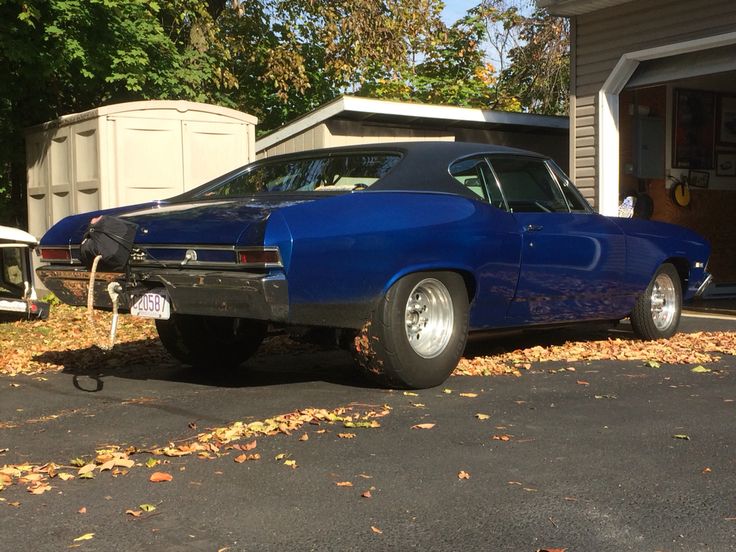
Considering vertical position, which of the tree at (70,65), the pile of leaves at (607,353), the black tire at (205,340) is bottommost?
the pile of leaves at (607,353)

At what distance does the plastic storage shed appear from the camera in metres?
11.1

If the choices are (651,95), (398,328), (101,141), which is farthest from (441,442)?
(651,95)

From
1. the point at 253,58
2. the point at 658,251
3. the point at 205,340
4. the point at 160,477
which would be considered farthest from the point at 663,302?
the point at 253,58

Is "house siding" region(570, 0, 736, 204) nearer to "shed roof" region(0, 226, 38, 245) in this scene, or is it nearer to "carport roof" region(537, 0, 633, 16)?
"carport roof" region(537, 0, 633, 16)

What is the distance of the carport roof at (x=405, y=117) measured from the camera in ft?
41.4

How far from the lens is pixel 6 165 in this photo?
13.9 meters

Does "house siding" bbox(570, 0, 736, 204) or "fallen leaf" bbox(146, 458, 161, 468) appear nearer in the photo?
"fallen leaf" bbox(146, 458, 161, 468)

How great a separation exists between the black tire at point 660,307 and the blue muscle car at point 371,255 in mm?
498

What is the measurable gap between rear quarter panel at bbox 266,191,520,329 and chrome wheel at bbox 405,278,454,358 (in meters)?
0.18

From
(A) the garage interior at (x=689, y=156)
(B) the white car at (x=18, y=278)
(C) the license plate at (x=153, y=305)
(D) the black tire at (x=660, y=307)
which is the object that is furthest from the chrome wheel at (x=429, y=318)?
(A) the garage interior at (x=689, y=156)

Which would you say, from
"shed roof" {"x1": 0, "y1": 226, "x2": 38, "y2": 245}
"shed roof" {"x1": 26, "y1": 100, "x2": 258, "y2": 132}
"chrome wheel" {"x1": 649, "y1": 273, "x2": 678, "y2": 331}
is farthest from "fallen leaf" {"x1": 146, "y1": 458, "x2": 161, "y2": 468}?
"shed roof" {"x1": 26, "y1": 100, "x2": 258, "y2": 132}

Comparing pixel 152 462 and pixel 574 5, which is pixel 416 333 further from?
pixel 574 5

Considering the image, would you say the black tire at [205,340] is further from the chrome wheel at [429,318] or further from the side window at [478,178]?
the side window at [478,178]

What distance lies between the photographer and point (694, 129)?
14430 millimetres
